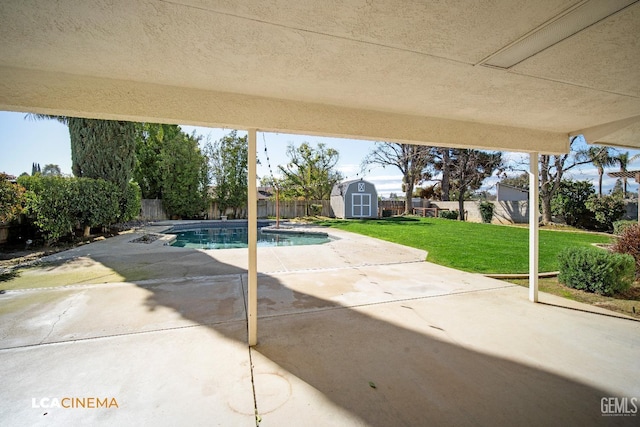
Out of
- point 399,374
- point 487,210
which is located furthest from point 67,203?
point 487,210

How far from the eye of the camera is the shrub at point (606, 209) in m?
13.2

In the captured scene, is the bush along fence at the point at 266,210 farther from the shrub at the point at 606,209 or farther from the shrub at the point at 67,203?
the shrub at the point at 606,209

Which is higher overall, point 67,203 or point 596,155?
point 596,155

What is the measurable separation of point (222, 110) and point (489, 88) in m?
2.37

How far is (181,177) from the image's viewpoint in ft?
62.7

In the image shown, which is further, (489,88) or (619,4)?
(489,88)

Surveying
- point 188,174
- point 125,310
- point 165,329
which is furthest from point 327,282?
point 188,174

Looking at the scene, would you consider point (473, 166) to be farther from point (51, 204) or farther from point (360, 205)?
point (51, 204)

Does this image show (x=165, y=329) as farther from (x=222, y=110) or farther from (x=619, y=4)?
(x=619, y=4)

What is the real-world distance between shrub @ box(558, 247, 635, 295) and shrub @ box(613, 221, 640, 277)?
3.15 ft

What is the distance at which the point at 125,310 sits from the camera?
11.5 ft

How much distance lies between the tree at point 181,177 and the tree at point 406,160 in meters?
14.0

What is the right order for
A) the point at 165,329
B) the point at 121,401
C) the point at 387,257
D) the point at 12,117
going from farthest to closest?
the point at 12,117 < the point at 387,257 < the point at 165,329 < the point at 121,401

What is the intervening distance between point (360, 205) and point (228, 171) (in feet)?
35.9
